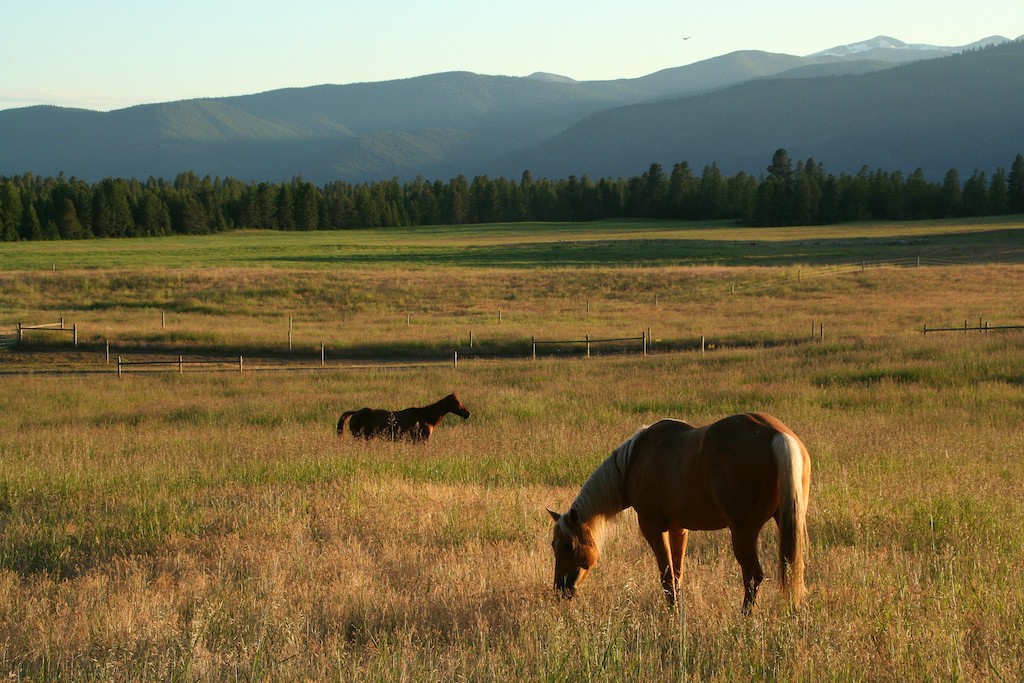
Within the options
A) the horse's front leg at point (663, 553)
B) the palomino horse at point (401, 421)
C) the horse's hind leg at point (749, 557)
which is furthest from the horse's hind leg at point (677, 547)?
the palomino horse at point (401, 421)

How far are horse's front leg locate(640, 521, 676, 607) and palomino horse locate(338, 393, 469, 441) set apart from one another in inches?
349

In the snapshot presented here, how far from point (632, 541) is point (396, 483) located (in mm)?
3361

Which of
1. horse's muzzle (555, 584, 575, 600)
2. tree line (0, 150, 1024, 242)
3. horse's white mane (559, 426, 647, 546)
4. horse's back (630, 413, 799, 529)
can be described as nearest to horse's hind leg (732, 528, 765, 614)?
horse's back (630, 413, 799, 529)

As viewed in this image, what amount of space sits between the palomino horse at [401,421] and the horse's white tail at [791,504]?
9704 millimetres

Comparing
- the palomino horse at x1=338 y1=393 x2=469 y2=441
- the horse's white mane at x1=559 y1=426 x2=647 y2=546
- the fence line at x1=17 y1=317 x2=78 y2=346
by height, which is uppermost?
the horse's white mane at x1=559 y1=426 x2=647 y2=546

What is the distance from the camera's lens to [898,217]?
392 feet

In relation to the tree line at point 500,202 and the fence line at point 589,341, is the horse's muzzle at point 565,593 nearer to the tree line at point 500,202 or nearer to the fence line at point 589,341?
the fence line at point 589,341

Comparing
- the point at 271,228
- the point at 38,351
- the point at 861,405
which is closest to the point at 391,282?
the point at 38,351

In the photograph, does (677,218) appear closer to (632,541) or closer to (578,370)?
(578,370)

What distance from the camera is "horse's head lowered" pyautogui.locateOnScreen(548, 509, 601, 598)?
6242 millimetres

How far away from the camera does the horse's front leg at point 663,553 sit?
20.0 feet

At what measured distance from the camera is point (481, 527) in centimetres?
825

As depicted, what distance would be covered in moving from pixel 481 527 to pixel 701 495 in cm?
301

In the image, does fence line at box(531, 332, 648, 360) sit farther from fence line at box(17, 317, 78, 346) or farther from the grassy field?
fence line at box(17, 317, 78, 346)
